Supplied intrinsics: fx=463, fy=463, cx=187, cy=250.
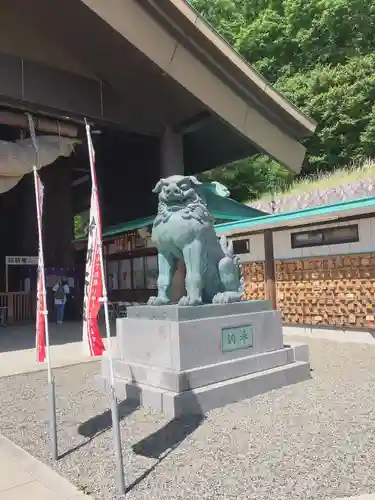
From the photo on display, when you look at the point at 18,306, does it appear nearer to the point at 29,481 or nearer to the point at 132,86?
the point at 132,86

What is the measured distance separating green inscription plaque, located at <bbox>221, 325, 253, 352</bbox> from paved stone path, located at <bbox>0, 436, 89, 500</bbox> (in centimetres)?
251

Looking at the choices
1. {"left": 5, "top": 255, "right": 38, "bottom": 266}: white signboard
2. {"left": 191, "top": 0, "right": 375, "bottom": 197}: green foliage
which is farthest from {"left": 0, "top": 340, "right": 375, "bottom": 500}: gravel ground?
{"left": 191, "top": 0, "right": 375, "bottom": 197}: green foliage

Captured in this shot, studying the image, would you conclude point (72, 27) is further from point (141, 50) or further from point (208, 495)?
point (208, 495)

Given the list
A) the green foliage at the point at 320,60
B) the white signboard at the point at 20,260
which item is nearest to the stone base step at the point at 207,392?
the white signboard at the point at 20,260

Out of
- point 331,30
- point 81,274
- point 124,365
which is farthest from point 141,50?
point 331,30

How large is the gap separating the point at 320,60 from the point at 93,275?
2810 centimetres

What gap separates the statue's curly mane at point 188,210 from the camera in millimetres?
5609

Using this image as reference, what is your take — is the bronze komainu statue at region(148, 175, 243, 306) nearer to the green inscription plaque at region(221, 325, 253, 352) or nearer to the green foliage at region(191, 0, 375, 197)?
the green inscription plaque at region(221, 325, 253, 352)

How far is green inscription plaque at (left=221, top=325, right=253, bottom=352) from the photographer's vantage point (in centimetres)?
561

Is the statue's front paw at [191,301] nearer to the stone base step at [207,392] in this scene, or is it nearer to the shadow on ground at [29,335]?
the stone base step at [207,392]

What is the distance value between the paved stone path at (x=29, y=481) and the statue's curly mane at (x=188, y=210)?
118 inches

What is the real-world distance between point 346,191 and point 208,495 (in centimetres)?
1747

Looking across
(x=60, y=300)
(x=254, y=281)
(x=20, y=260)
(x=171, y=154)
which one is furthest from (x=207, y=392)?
(x=20, y=260)

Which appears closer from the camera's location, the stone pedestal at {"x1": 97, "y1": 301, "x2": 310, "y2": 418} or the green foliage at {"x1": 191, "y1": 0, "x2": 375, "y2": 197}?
the stone pedestal at {"x1": 97, "y1": 301, "x2": 310, "y2": 418}
